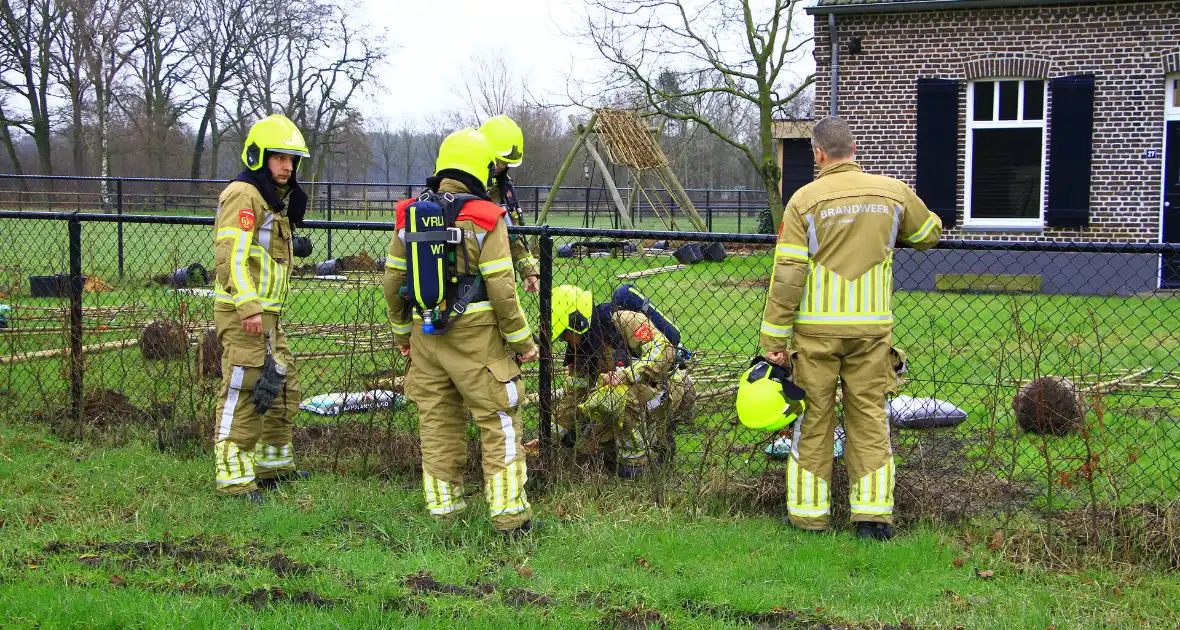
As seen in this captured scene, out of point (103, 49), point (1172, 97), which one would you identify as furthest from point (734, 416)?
Result: point (103, 49)

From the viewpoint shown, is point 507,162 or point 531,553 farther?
point 507,162

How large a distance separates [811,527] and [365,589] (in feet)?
6.60

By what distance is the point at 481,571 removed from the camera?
421 cm

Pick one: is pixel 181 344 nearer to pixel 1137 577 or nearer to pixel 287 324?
pixel 287 324

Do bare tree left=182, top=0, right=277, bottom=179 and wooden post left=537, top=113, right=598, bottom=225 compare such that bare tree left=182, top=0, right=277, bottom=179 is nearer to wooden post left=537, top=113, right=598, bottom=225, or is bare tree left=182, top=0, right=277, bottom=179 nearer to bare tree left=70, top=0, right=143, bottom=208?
bare tree left=70, top=0, right=143, bottom=208

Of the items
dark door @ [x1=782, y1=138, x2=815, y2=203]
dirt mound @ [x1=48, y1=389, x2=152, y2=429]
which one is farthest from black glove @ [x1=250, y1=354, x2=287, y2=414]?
dark door @ [x1=782, y1=138, x2=815, y2=203]

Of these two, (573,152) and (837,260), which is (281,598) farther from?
(573,152)

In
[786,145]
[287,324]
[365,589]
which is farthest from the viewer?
[786,145]

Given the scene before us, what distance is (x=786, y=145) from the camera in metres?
24.8

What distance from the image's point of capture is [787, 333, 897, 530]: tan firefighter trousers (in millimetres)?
4441

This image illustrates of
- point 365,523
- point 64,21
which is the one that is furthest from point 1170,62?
point 64,21

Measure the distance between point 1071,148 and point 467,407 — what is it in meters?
11.7

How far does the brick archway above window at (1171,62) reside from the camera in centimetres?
1316

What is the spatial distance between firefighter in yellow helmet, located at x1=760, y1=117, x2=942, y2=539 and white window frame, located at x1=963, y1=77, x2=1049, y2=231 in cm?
1046
